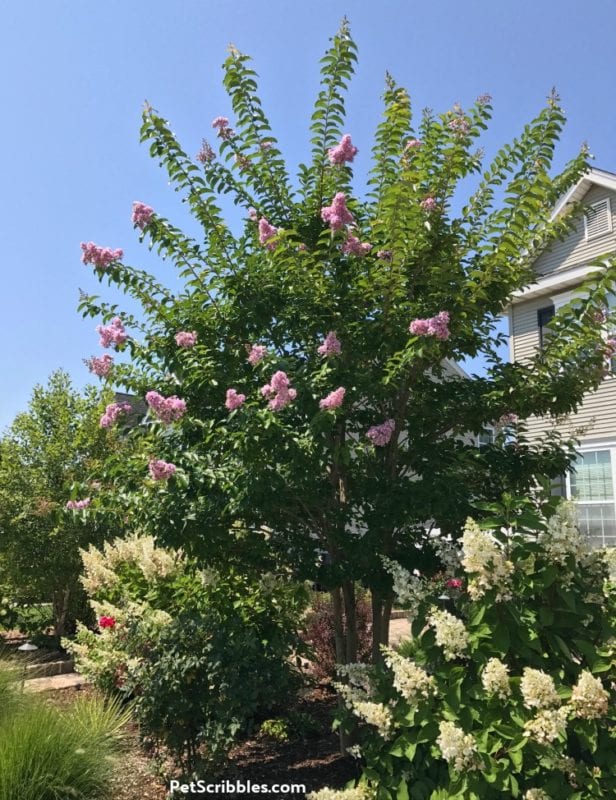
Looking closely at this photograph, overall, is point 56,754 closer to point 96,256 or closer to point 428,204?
point 96,256

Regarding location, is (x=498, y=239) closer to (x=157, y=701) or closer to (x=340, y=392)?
(x=340, y=392)

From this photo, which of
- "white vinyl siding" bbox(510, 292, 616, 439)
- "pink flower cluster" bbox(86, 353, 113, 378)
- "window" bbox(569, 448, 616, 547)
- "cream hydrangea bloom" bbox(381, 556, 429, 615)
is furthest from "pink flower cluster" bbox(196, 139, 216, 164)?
"window" bbox(569, 448, 616, 547)

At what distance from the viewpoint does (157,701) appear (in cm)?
368

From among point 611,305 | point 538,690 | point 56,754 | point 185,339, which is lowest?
point 56,754

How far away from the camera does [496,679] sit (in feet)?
7.36

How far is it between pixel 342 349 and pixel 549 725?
84.6 inches

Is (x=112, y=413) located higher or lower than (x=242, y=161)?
lower

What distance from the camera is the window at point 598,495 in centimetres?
1048

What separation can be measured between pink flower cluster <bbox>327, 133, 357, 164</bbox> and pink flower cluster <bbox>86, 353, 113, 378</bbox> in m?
1.93

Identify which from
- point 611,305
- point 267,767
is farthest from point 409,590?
point 611,305

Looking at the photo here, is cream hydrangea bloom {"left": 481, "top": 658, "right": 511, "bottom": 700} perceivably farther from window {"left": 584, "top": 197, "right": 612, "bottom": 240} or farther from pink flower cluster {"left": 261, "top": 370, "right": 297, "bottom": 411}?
window {"left": 584, "top": 197, "right": 612, "bottom": 240}

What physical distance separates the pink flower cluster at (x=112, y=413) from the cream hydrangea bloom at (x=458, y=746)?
103 inches

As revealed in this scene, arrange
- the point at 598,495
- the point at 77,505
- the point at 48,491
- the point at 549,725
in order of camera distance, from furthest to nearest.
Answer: the point at 598,495 → the point at 48,491 → the point at 77,505 → the point at 549,725

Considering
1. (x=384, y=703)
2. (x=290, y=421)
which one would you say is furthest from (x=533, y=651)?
(x=290, y=421)
